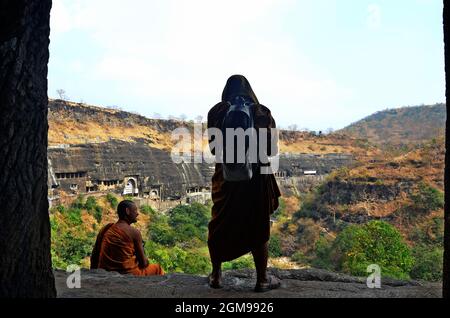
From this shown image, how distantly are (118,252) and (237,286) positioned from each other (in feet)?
4.76

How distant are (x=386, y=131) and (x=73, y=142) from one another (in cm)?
6287

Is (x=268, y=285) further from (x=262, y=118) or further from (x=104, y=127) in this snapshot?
(x=104, y=127)

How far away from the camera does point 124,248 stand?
465 centimetres

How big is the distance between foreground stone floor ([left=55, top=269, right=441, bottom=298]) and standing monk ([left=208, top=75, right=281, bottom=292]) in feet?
0.74

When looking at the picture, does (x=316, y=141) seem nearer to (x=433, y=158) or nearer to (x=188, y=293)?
(x=433, y=158)

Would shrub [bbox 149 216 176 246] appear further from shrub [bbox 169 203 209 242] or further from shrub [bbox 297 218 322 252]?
shrub [bbox 297 218 322 252]

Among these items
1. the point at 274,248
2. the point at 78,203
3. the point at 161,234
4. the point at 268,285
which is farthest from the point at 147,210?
the point at 268,285

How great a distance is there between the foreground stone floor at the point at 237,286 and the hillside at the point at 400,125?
216 ft

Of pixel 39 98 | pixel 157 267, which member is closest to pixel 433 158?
pixel 157 267

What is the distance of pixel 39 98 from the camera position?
2.62m

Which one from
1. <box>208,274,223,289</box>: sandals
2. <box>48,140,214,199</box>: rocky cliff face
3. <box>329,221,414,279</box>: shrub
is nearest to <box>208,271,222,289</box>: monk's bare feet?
<box>208,274,223,289</box>: sandals

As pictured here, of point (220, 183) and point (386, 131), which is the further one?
point (386, 131)

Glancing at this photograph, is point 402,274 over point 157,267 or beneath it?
A: beneath

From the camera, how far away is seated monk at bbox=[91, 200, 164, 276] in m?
4.64
